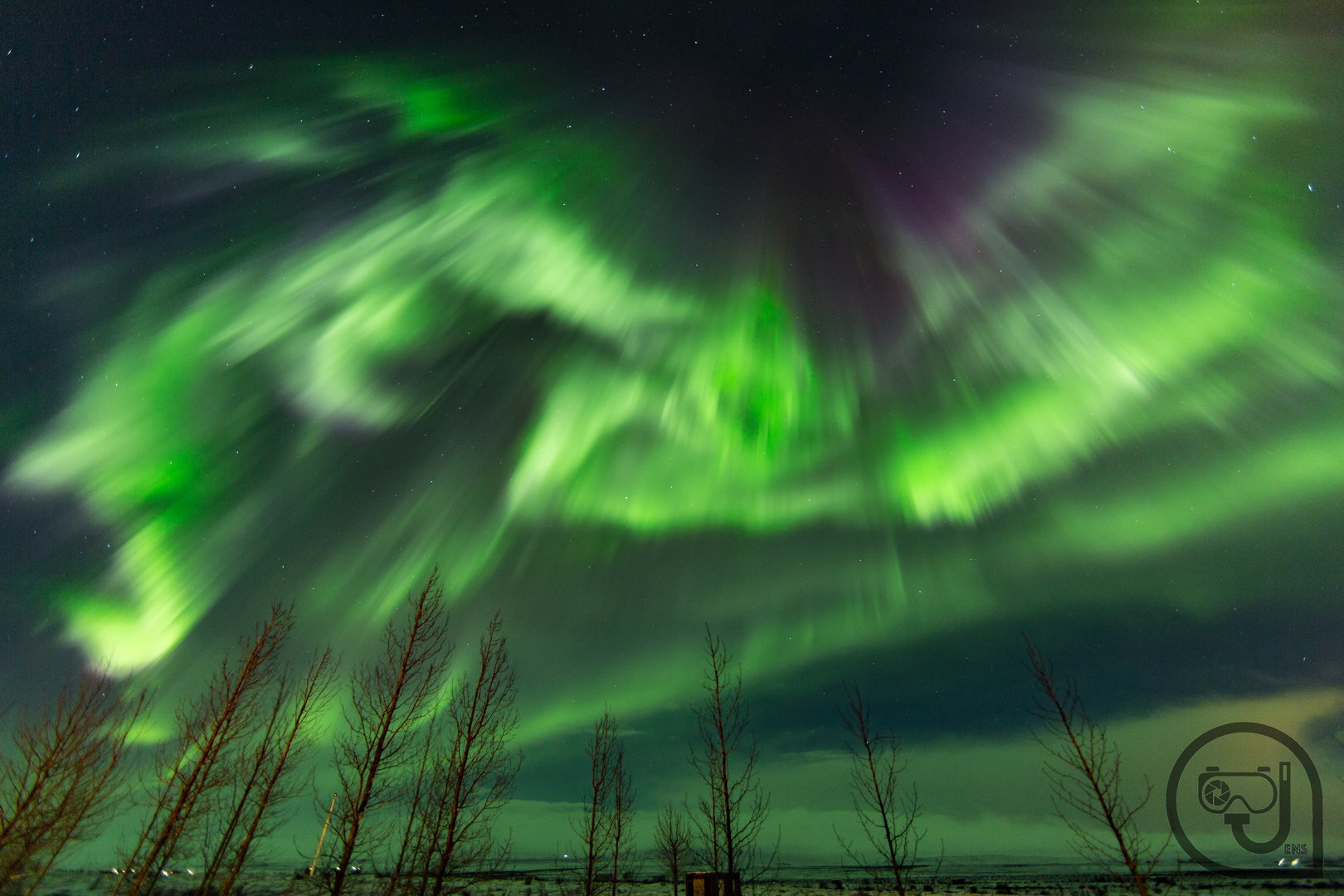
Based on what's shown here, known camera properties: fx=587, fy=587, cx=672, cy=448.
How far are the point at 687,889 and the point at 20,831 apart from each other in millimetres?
20843

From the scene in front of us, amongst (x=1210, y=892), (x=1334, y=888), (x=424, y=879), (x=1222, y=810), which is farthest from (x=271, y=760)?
(x=1334, y=888)

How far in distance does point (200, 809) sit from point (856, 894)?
4641cm

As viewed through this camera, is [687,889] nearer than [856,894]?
Yes

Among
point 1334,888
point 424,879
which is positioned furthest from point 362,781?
point 1334,888

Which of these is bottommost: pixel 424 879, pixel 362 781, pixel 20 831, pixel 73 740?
pixel 424 879

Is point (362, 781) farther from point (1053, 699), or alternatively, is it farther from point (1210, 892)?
point (1210, 892)

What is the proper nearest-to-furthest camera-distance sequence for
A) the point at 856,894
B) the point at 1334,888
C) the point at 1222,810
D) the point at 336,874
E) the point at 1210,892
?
the point at 336,874 < the point at 1222,810 < the point at 856,894 < the point at 1210,892 < the point at 1334,888

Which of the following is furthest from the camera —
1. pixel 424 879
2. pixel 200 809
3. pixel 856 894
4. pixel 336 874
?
pixel 856 894

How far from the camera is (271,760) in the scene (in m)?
19.5

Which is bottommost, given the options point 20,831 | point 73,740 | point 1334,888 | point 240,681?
point 1334,888

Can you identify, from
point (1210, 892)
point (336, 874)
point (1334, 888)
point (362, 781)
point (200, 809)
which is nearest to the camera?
point (336, 874)

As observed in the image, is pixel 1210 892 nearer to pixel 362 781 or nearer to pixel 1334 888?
pixel 1334 888

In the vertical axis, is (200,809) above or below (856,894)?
above

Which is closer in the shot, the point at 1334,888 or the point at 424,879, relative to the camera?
the point at 424,879
